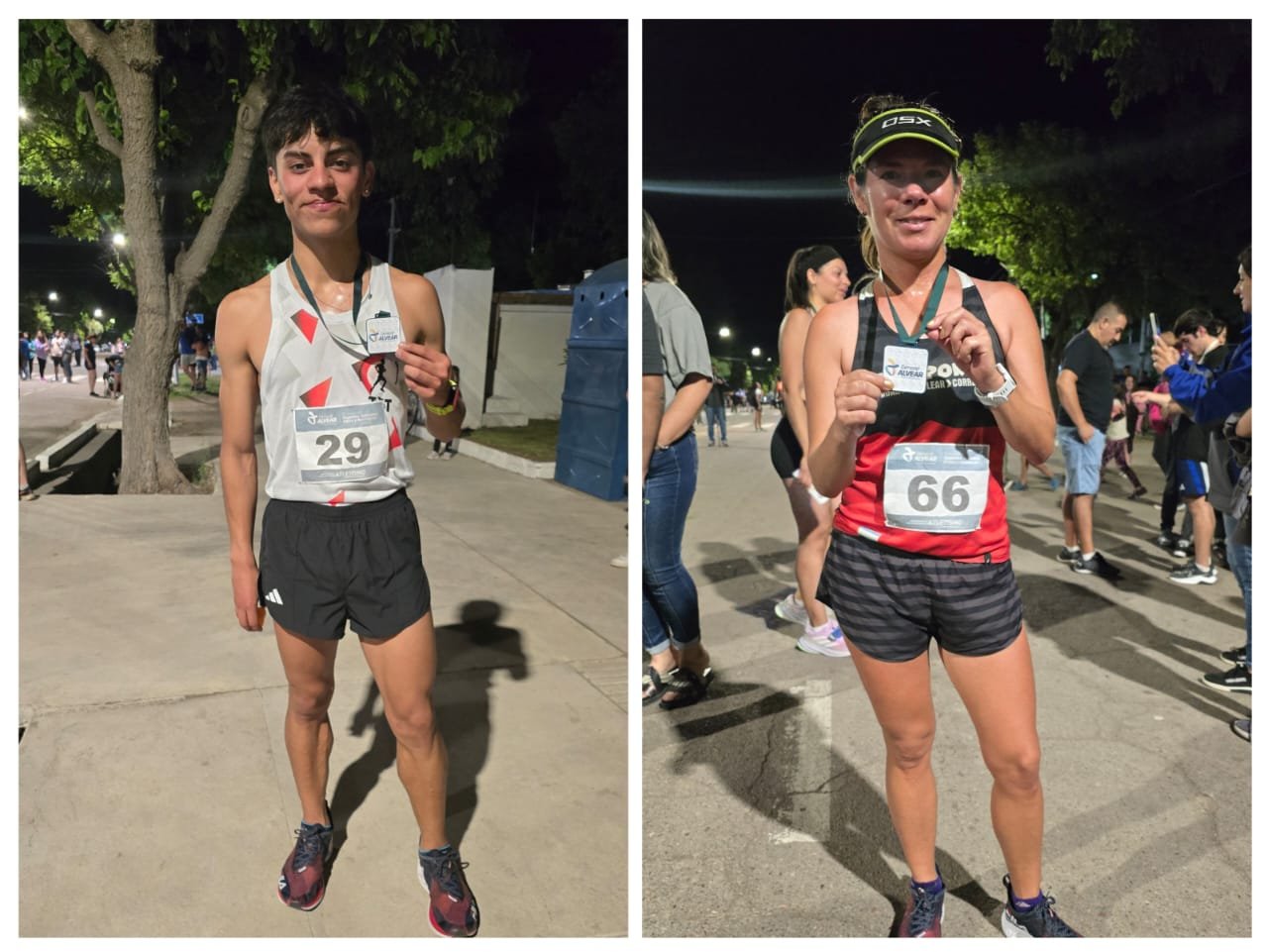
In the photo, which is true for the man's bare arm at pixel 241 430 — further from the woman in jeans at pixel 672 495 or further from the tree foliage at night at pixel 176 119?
the tree foliage at night at pixel 176 119

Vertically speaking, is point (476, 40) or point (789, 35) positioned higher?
point (476, 40)

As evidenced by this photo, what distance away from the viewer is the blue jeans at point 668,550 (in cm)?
329

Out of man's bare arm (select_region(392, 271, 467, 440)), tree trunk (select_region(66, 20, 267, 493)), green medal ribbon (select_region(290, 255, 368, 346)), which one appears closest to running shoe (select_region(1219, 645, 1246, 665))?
man's bare arm (select_region(392, 271, 467, 440))

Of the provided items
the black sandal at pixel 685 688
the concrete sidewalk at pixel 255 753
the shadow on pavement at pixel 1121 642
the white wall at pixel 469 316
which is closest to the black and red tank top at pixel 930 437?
the concrete sidewalk at pixel 255 753

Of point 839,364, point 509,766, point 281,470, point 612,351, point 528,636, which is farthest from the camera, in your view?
point 612,351

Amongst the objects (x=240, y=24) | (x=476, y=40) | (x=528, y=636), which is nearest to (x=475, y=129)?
(x=476, y=40)

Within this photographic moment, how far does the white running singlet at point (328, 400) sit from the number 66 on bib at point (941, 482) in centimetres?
104

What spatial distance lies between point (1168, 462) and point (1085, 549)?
128 cm

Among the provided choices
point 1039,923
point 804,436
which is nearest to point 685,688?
point 804,436

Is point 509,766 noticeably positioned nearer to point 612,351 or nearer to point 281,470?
point 281,470

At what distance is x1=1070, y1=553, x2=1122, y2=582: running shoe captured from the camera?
224 inches

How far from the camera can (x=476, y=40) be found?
523 cm

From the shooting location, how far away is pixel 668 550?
3.44 metres

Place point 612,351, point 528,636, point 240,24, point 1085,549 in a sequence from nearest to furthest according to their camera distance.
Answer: point 528,636
point 240,24
point 1085,549
point 612,351
